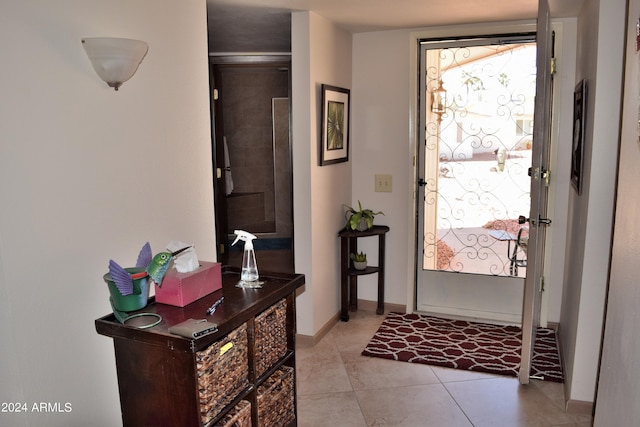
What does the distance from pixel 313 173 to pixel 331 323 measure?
4.01 ft

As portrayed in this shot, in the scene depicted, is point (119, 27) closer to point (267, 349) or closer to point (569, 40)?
point (267, 349)

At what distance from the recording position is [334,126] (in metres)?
3.74

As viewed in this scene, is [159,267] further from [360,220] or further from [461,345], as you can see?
[461,345]

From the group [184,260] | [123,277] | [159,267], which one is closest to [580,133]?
[184,260]

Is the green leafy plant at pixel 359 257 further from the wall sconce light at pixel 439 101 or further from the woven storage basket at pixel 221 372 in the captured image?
the woven storage basket at pixel 221 372

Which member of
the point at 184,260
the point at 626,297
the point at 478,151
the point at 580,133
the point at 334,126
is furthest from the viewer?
the point at 478,151

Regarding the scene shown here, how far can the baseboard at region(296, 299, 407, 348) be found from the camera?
3.60 m

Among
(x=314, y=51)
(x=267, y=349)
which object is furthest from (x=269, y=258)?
(x=267, y=349)

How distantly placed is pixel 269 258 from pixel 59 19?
180 inches

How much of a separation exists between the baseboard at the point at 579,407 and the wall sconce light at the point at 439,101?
2.19m

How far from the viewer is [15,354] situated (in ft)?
4.95

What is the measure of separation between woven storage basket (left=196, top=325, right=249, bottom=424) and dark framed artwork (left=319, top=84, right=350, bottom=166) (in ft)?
6.37

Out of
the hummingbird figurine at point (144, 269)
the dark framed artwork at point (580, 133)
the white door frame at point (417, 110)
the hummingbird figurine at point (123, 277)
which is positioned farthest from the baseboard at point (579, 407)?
the hummingbird figurine at point (123, 277)

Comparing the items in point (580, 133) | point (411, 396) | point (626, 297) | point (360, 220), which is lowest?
point (411, 396)
